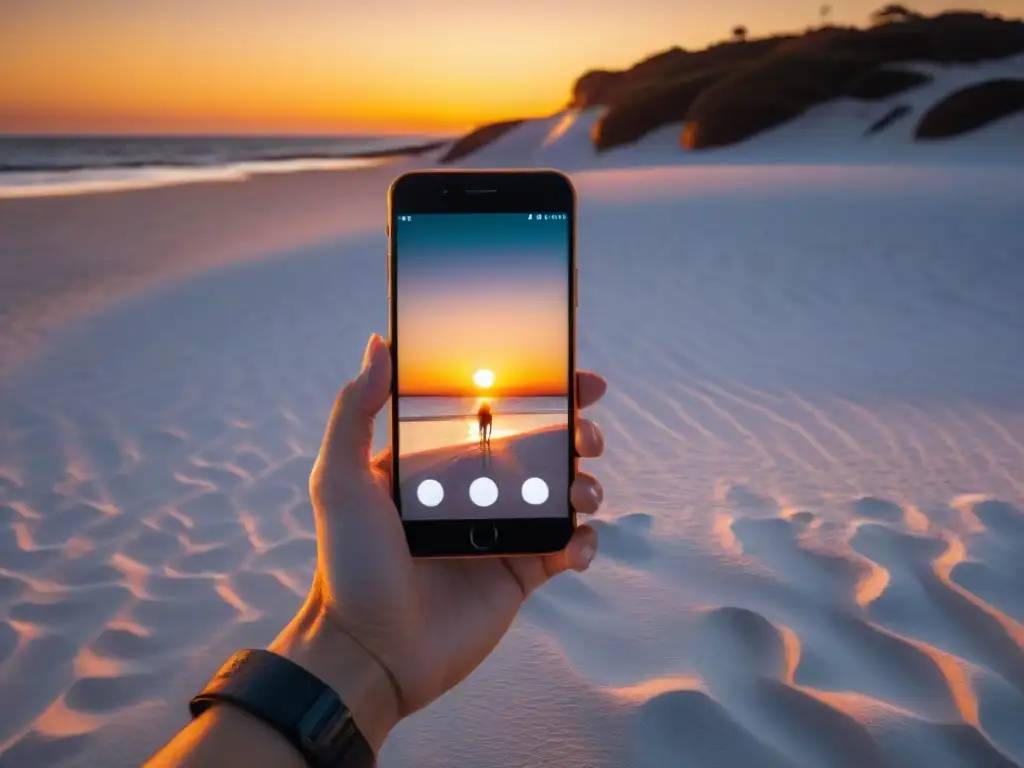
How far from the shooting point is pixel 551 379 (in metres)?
2.18

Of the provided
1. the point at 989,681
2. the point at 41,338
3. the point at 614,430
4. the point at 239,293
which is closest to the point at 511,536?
the point at 989,681

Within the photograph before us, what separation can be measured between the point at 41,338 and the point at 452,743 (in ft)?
19.6

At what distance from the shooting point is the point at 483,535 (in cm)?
207

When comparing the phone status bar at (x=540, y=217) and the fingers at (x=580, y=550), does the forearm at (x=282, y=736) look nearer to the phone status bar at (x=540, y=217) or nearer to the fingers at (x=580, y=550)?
the fingers at (x=580, y=550)

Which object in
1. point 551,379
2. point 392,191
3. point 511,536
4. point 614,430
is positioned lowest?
point 614,430

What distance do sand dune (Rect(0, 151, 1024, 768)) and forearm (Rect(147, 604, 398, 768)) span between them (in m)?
0.43

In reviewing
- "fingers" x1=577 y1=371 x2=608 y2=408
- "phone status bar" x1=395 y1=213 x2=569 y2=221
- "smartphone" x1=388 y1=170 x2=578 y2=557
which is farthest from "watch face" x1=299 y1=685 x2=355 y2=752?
"phone status bar" x1=395 y1=213 x2=569 y2=221

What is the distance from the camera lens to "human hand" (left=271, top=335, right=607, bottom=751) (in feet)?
5.93

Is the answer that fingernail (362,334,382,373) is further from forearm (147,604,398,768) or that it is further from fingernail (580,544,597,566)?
fingernail (580,544,597,566)

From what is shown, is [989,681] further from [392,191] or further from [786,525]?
[392,191]

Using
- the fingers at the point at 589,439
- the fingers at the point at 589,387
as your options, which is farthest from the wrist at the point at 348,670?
the fingers at the point at 589,387

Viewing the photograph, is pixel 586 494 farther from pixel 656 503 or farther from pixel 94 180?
pixel 94 180

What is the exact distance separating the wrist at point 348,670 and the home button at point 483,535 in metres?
0.37

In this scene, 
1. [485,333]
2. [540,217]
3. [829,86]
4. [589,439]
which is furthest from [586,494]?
[829,86]
